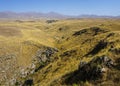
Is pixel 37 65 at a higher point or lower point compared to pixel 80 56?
lower

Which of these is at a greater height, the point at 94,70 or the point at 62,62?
the point at 94,70

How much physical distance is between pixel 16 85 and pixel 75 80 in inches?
718

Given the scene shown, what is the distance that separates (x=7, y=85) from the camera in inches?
1817

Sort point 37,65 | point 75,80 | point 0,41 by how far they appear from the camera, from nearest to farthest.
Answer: point 75,80
point 37,65
point 0,41

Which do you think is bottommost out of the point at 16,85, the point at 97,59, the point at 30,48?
the point at 16,85

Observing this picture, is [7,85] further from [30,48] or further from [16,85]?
[30,48]

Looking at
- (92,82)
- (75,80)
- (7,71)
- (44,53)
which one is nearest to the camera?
(92,82)

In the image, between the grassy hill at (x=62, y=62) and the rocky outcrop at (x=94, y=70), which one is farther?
the grassy hill at (x=62, y=62)

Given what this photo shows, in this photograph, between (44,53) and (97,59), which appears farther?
(44,53)

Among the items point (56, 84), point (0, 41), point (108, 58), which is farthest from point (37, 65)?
point (108, 58)

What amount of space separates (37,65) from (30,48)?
29.3 ft

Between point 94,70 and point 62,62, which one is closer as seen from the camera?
point 94,70

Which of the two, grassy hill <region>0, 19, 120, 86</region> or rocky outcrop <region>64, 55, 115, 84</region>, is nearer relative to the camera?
rocky outcrop <region>64, 55, 115, 84</region>

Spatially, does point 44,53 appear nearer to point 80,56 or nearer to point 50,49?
point 50,49
